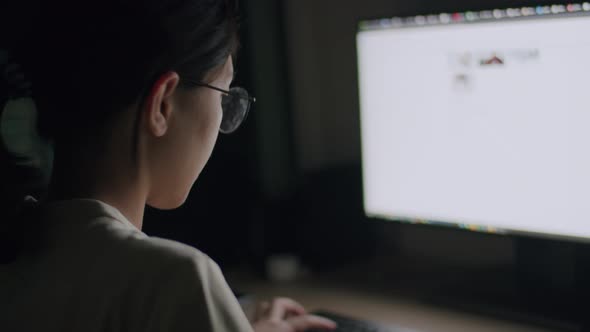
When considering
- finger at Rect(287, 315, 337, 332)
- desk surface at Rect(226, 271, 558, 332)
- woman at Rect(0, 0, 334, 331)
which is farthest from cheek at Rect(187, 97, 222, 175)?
desk surface at Rect(226, 271, 558, 332)

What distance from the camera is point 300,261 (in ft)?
4.17

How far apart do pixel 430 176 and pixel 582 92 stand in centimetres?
28

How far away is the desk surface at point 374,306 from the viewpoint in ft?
3.29

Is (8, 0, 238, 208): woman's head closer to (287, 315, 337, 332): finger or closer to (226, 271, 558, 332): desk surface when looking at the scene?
(287, 315, 337, 332): finger

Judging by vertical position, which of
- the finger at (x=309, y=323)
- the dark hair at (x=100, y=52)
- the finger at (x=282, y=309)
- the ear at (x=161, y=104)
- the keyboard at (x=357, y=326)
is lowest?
the keyboard at (x=357, y=326)

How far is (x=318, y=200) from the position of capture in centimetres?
129

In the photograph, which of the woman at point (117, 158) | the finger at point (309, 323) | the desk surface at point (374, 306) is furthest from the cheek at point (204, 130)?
the desk surface at point (374, 306)

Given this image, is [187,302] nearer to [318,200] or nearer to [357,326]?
[357,326]

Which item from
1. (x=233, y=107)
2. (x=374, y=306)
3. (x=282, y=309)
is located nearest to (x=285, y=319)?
(x=282, y=309)

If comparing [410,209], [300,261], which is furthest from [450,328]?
[300,261]

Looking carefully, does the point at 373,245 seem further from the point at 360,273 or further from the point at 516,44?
the point at 516,44

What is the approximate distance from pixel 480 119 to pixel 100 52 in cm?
62

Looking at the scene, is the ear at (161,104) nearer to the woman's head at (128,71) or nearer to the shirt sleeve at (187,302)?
the woman's head at (128,71)

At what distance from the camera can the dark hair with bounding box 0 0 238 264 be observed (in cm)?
64
